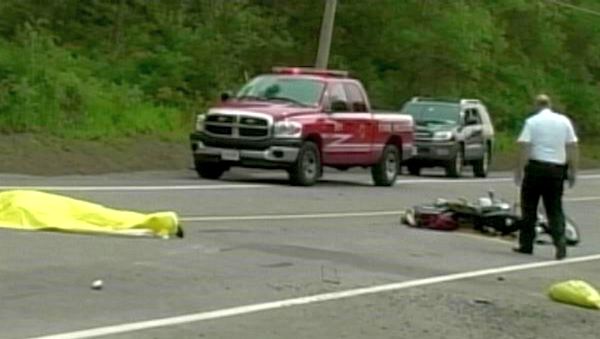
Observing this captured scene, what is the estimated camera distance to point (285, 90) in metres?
28.8

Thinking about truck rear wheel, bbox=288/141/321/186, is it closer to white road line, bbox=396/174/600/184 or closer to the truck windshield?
the truck windshield

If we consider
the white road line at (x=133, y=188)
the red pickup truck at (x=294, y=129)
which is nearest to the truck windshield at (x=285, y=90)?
the red pickup truck at (x=294, y=129)

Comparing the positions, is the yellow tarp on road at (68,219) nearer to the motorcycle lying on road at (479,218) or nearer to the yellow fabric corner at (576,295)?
the yellow fabric corner at (576,295)

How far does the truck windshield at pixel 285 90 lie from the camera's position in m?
28.6

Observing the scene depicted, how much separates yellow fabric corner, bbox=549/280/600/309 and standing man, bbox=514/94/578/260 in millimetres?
3703

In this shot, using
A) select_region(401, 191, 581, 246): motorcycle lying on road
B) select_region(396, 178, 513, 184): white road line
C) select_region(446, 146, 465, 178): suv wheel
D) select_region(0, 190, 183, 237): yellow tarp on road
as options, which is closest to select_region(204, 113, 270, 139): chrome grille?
select_region(401, 191, 581, 246): motorcycle lying on road

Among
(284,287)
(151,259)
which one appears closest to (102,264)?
(151,259)

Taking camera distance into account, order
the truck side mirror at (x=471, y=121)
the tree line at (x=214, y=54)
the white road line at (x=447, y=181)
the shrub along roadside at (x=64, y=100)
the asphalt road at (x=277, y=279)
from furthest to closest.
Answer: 1. the truck side mirror at (x=471, y=121)
2. the white road line at (x=447, y=181)
3. the tree line at (x=214, y=54)
4. the shrub along roadside at (x=64, y=100)
5. the asphalt road at (x=277, y=279)

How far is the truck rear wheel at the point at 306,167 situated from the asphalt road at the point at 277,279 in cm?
481

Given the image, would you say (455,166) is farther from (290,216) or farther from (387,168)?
(290,216)

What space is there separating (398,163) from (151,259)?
58.6 ft

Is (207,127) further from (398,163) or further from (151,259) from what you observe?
(151,259)

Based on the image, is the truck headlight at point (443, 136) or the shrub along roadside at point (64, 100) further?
the truck headlight at point (443, 136)

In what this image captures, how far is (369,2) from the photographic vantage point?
48.5m
